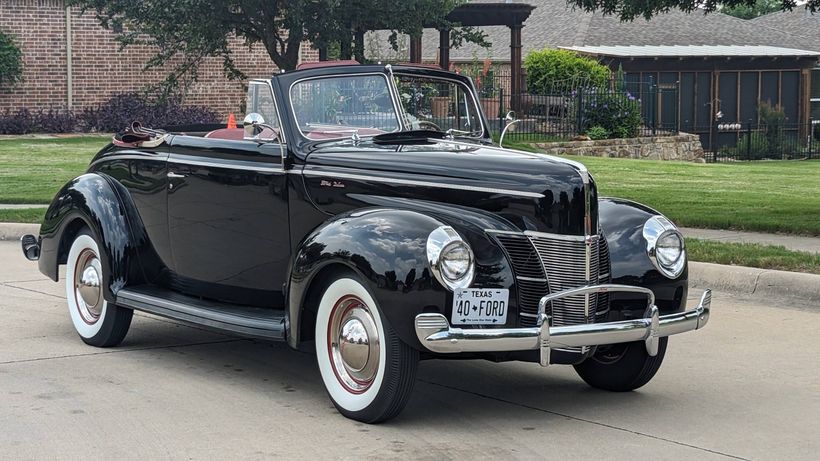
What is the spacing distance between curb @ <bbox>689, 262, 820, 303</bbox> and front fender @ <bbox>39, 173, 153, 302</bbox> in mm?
4691

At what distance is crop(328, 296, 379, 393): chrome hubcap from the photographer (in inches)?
230

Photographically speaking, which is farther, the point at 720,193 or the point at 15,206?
the point at 720,193

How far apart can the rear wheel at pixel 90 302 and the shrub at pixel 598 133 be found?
20.3m

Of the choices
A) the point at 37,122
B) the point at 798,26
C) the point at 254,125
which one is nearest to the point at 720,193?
the point at 254,125

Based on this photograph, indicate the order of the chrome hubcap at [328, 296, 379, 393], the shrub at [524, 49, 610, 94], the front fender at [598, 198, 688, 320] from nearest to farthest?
the chrome hubcap at [328, 296, 379, 393], the front fender at [598, 198, 688, 320], the shrub at [524, 49, 610, 94]

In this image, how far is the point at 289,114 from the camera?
7.00 m

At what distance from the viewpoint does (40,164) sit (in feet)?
70.8

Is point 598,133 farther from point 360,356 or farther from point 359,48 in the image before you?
point 360,356

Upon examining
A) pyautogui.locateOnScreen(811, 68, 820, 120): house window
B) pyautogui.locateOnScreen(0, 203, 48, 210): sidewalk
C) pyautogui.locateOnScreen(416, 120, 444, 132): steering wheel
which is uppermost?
pyautogui.locateOnScreen(811, 68, 820, 120): house window

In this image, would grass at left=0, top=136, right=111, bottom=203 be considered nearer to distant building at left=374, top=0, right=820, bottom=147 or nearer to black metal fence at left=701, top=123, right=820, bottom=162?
distant building at left=374, top=0, right=820, bottom=147

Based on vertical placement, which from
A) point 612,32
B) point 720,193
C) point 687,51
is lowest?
point 720,193

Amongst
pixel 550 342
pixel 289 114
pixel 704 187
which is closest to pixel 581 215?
pixel 550 342

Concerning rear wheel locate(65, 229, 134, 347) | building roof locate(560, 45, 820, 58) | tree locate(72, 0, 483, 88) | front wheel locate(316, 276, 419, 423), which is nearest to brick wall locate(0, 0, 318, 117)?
building roof locate(560, 45, 820, 58)

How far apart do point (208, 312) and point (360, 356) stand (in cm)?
138
